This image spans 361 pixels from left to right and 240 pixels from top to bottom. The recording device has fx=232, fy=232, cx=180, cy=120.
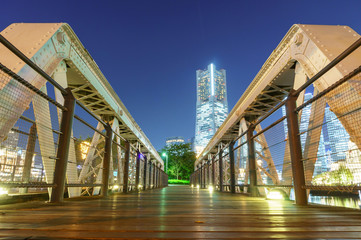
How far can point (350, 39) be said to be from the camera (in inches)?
229

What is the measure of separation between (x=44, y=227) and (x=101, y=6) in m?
160

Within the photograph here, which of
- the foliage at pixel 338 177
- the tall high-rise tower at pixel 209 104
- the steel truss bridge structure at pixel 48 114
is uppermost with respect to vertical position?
the tall high-rise tower at pixel 209 104

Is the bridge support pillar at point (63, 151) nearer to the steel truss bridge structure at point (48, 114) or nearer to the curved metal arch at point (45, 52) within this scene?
the steel truss bridge structure at point (48, 114)

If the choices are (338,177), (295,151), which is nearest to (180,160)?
(295,151)

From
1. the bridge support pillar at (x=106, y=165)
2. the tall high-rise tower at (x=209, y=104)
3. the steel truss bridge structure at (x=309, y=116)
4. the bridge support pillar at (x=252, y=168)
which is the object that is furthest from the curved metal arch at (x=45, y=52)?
the tall high-rise tower at (x=209, y=104)

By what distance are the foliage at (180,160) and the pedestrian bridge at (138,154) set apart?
45460mm

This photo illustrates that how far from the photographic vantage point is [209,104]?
16700 cm

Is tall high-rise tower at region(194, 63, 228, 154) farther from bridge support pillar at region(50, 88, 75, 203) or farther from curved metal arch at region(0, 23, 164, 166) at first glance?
bridge support pillar at region(50, 88, 75, 203)

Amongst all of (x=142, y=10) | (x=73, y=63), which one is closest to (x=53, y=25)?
(x=73, y=63)

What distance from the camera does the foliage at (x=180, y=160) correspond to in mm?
53562

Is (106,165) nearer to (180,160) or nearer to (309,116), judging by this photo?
(309,116)

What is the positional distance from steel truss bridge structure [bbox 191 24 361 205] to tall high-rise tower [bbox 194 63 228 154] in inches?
5880

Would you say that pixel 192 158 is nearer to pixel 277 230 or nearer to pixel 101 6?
pixel 277 230

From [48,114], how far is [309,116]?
12.0 feet
